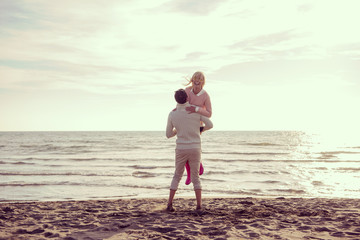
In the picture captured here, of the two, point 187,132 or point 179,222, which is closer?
point 179,222

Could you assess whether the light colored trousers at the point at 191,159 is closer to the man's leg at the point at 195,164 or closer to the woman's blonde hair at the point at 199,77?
the man's leg at the point at 195,164

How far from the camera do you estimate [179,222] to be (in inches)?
187

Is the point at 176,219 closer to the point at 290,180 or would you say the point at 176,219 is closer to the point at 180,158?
the point at 180,158

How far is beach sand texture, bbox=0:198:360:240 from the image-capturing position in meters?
4.17

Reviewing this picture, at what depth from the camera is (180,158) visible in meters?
5.34

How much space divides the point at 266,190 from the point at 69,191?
632cm

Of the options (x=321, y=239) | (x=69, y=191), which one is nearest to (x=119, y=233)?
(x=321, y=239)

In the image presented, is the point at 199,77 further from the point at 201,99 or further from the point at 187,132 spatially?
the point at 187,132

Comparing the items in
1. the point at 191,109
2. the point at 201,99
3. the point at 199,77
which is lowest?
the point at 191,109

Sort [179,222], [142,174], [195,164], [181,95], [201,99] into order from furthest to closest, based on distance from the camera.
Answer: [142,174]
[195,164]
[201,99]
[181,95]
[179,222]

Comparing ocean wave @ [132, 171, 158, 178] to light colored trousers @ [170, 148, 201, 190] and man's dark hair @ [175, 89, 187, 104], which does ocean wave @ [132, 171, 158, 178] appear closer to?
light colored trousers @ [170, 148, 201, 190]

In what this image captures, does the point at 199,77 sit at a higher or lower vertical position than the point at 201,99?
higher

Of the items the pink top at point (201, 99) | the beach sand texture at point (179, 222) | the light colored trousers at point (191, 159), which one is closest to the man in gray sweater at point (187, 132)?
the light colored trousers at point (191, 159)

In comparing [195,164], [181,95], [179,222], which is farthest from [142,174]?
[181,95]
